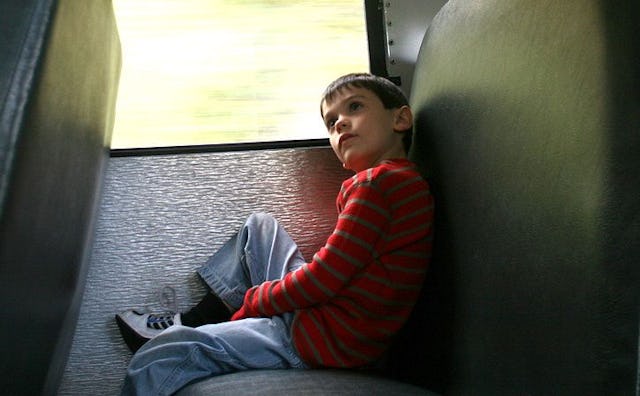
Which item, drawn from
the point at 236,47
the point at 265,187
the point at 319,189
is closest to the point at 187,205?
the point at 265,187

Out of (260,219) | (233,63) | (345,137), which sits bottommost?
(260,219)

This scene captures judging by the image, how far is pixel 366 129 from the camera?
1.19m

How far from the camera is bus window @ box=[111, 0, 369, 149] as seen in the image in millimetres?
1638

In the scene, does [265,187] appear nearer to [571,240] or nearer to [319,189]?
[319,189]

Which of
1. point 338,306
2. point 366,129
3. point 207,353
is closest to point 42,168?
point 207,353

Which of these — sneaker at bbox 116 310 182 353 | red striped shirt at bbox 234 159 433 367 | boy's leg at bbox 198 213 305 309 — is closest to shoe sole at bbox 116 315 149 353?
sneaker at bbox 116 310 182 353

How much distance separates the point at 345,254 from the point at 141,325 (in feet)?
1.78

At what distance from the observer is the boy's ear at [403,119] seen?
3.93ft

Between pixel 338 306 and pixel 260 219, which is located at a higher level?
pixel 260 219

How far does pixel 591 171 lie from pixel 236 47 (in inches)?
48.6

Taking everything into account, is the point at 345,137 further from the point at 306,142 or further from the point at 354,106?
the point at 306,142

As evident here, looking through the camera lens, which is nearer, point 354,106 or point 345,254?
point 345,254

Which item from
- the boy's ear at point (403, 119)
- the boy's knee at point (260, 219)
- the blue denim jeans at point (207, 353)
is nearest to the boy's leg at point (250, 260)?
the boy's knee at point (260, 219)

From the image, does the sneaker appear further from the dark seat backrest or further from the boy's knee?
the dark seat backrest
